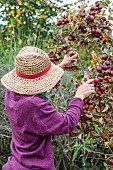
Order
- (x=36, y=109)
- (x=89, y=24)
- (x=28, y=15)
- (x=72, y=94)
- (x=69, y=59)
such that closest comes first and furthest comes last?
(x=36, y=109) → (x=69, y=59) → (x=89, y=24) → (x=72, y=94) → (x=28, y=15)

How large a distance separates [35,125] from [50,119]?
10 cm

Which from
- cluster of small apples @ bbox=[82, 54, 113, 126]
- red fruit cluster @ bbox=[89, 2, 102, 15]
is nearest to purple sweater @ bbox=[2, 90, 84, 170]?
cluster of small apples @ bbox=[82, 54, 113, 126]

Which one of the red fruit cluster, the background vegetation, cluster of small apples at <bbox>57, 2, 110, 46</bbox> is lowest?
the background vegetation

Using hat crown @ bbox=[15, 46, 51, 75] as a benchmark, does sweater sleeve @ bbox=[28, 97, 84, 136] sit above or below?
below

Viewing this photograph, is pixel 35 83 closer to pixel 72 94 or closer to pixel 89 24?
pixel 89 24

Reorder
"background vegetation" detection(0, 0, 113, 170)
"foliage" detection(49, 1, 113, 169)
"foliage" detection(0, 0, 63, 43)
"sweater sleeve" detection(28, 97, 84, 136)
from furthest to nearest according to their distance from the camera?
"foliage" detection(0, 0, 63, 43) < "background vegetation" detection(0, 0, 113, 170) < "foliage" detection(49, 1, 113, 169) < "sweater sleeve" detection(28, 97, 84, 136)

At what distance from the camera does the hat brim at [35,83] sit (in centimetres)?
271

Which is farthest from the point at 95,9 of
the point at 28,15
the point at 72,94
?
the point at 28,15

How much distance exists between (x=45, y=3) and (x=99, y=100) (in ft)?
11.4

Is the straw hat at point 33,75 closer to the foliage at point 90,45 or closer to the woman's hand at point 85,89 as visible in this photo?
the woman's hand at point 85,89

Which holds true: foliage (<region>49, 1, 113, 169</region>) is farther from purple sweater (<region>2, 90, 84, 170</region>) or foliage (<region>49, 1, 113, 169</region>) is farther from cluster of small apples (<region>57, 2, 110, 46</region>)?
purple sweater (<region>2, 90, 84, 170</region>)

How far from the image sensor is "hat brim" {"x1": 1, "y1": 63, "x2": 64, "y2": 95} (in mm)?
2705

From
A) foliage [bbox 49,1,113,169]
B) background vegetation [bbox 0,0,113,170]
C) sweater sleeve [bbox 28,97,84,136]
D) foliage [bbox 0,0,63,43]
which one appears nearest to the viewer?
sweater sleeve [bbox 28,97,84,136]

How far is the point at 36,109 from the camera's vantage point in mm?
2682
